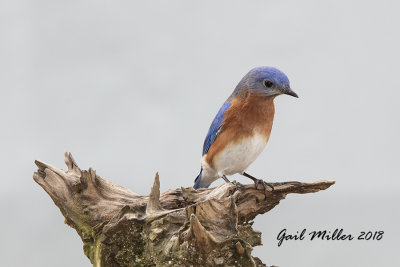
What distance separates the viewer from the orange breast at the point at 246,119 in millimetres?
6320

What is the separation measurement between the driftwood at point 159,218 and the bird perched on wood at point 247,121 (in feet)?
1.30

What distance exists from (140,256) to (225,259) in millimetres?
881

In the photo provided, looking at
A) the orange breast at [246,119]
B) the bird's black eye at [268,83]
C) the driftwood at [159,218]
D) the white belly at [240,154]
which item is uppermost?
the bird's black eye at [268,83]

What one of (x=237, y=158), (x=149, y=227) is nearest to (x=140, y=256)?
(x=149, y=227)

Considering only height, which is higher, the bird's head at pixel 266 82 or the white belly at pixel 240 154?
the bird's head at pixel 266 82

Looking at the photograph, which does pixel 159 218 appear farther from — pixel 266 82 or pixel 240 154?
pixel 266 82

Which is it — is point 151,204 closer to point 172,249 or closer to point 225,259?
point 172,249

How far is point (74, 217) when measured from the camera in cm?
612

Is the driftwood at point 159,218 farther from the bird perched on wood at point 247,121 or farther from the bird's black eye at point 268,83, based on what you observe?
the bird's black eye at point 268,83

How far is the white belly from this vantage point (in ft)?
20.8

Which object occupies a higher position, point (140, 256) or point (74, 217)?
point (74, 217)

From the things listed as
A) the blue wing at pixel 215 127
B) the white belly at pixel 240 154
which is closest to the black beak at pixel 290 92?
the white belly at pixel 240 154

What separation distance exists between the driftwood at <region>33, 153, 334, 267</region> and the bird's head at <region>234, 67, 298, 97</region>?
97 cm

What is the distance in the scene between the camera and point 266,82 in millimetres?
6258
